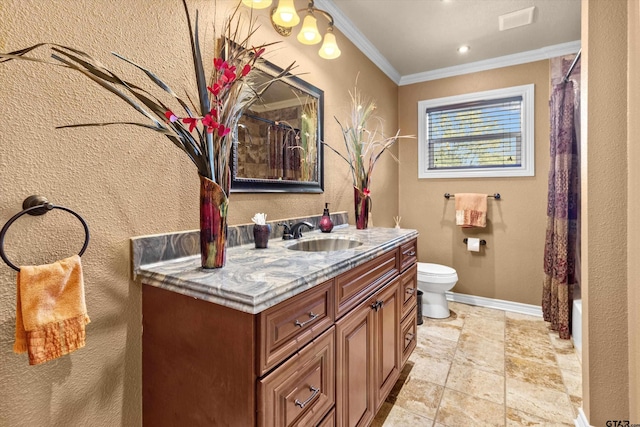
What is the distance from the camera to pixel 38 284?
0.75 meters

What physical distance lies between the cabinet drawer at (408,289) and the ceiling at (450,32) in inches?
72.5

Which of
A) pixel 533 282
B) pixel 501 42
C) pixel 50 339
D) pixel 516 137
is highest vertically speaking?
pixel 501 42

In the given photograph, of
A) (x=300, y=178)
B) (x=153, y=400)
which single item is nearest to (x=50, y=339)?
(x=153, y=400)

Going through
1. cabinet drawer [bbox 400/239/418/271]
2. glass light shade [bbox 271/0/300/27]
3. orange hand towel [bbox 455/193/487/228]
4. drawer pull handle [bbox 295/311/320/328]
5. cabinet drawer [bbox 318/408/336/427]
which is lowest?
cabinet drawer [bbox 318/408/336/427]

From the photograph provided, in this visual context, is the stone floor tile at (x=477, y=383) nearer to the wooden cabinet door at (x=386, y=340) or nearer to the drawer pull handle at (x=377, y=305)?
the wooden cabinet door at (x=386, y=340)

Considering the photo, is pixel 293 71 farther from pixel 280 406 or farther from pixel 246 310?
pixel 280 406

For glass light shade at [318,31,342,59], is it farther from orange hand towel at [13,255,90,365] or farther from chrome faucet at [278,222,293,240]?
orange hand towel at [13,255,90,365]

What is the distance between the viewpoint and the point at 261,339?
78 centimetres

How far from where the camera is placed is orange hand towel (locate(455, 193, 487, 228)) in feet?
9.88

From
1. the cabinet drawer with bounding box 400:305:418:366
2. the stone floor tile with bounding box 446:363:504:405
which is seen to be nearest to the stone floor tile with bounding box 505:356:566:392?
the stone floor tile with bounding box 446:363:504:405

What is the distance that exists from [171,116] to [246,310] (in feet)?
1.88

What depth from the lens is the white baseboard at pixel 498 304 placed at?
2912 mm

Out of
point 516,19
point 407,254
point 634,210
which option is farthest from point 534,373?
point 516,19

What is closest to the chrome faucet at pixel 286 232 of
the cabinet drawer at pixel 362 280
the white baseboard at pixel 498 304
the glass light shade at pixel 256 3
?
the cabinet drawer at pixel 362 280
